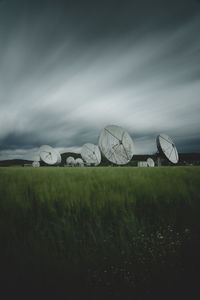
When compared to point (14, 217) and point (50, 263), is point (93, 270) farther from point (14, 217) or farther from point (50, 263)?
point (14, 217)

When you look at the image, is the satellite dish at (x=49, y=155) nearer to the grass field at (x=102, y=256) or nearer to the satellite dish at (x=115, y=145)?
the satellite dish at (x=115, y=145)

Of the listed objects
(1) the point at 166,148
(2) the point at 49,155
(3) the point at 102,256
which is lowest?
(3) the point at 102,256


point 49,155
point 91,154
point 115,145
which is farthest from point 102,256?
→ point 49,155

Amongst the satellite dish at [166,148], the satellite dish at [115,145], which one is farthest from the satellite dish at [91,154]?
the satellite dish at [115,145]

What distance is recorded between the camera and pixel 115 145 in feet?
52.6

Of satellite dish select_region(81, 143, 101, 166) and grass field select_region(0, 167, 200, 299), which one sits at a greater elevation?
satellite dish select_region(81, 143, 101, 166)

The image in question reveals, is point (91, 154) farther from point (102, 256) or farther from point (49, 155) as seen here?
point (102, 256)

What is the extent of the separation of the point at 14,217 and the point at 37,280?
962 millimetres

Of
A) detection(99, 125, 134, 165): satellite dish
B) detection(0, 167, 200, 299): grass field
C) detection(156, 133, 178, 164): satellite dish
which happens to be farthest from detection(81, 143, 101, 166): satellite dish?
detection(0, 167, 200, 299): grass field

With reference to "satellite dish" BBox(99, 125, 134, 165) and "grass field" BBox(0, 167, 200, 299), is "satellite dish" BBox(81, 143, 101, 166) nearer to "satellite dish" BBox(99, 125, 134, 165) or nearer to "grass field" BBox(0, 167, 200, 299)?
"satellite dish" BBox(99, 125, 134, 165)

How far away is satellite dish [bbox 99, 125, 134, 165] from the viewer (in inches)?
626

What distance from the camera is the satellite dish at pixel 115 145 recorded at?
1590 cm

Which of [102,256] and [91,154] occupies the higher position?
[91,154]

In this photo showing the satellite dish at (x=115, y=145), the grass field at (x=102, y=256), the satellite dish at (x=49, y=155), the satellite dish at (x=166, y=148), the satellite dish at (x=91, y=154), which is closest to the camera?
the grass field at (x=102, y=256)
